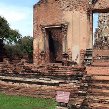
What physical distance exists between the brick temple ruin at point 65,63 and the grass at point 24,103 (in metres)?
0.78

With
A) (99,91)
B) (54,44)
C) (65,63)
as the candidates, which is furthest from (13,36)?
(99,91)

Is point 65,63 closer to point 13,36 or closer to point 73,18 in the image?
point 73,18

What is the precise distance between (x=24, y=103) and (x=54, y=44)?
44.9 ft

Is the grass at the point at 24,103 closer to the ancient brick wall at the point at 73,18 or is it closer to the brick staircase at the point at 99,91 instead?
the brick staircase at the point at 99,91

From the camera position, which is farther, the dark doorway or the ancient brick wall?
the dark doorway

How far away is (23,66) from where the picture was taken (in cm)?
1656

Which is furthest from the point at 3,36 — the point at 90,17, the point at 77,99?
the point at 77,99

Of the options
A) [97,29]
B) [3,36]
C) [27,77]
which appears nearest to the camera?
[27,77]

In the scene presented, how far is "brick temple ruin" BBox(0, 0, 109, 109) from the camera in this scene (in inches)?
534

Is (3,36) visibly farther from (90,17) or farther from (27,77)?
(27,77)

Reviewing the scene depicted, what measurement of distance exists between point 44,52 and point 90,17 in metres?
3.54

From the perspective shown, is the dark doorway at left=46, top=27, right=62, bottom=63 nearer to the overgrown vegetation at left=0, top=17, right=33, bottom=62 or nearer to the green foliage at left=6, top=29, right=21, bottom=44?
the overgrown vegetation at left=0, top=17, right=33, bottom=62

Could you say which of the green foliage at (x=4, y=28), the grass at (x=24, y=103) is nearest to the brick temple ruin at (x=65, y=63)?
the grass at (x=24, y=103)

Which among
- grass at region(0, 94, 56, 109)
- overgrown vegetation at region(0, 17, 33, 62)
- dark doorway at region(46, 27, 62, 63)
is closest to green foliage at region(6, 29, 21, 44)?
overgrown vegetation at region(0, 17, 33, 62)
